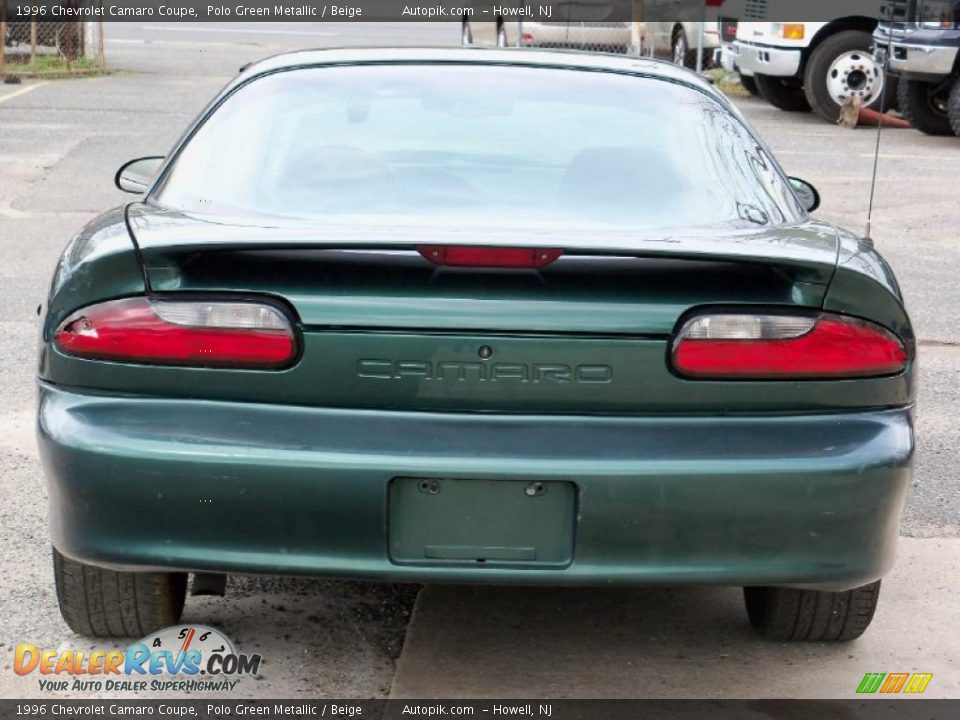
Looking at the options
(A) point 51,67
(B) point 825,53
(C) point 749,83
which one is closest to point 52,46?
(A) point 51,67

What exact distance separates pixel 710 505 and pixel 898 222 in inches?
307

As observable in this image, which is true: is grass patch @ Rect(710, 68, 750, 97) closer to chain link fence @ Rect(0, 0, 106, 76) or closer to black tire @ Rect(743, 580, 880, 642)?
chain link fence @ Rect(0, 0, 106, 76)

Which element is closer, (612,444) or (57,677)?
(612,444)

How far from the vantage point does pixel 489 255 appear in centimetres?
305

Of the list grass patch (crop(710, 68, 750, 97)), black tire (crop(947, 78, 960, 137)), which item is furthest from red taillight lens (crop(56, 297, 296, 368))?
grass patch (crop(710, 68, 750, 97))

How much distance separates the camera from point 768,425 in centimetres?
312

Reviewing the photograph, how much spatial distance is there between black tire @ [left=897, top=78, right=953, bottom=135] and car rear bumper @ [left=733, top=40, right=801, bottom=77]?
42.7 inches

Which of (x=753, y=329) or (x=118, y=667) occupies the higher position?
(x=753, y=329)

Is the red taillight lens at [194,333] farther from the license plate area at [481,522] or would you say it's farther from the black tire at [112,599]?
the black tire at [112,599]

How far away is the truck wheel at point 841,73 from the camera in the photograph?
15.5 meters

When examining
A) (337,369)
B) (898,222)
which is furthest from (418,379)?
(898,222)

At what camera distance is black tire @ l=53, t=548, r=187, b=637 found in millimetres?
3566

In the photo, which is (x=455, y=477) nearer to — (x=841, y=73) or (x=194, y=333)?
(x=194, y=333)

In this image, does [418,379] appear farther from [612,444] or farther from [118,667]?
[118,667]
